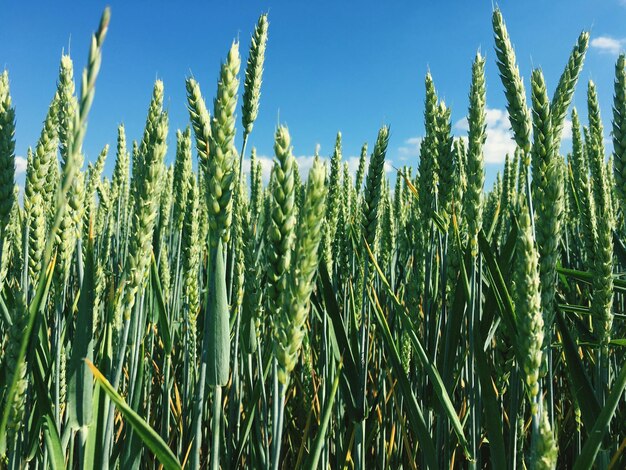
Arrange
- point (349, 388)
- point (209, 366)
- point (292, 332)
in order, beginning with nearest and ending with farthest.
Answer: point (292, 332)
point (209, 366)
point (349, 388)

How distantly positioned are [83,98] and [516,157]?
266cm

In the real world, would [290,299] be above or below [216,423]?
above

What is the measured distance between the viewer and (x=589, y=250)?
1.51 metres

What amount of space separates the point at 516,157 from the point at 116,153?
2.40 m

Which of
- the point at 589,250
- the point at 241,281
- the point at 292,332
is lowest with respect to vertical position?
the point at 292,332

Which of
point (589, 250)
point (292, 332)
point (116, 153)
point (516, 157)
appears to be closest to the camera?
point (292, 332)

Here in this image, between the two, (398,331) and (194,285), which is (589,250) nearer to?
(398,331)

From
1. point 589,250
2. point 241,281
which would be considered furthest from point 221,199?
point 589,250

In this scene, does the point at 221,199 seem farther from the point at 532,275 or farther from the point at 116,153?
the point at 116,153

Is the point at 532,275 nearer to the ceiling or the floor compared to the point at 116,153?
nearer to the floor

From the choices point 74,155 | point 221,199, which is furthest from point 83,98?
point 221,199

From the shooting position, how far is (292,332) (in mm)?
722

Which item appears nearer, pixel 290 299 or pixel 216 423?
pixel 290 299

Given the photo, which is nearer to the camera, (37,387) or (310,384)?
(37,387)
